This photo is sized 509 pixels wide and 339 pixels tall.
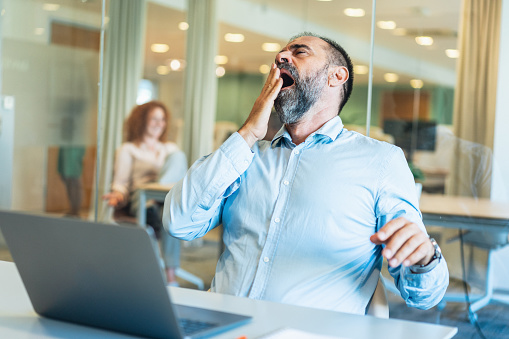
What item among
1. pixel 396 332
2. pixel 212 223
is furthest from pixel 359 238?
pixel 396 332

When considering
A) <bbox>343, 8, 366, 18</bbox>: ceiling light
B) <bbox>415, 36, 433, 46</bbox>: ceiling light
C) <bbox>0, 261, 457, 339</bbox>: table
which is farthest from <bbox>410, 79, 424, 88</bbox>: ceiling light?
<bbox>0, 261, 457, 339</bbox>: table

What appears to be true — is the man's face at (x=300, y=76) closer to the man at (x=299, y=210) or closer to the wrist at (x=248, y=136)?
the man at (x=299, y=210)

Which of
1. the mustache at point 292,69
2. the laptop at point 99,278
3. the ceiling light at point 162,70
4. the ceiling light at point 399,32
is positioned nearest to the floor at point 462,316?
the ceiling light at point 399,32

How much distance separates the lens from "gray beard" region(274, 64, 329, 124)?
6.64 feet

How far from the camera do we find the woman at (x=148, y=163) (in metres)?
4.23

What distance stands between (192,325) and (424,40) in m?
2.54

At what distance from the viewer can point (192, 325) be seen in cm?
118

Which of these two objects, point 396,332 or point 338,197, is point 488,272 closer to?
point 338,197

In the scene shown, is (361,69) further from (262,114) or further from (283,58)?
(262,114)

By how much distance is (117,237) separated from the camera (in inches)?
41.0

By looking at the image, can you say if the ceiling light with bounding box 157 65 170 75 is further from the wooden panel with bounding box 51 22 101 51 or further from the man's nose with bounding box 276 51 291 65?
the man's nose with bounding box 276 51 291 65

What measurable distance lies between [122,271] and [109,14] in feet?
11.5

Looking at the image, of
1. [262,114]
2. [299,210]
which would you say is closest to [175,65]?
[262,114]

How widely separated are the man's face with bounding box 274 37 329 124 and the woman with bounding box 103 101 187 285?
220 cm
